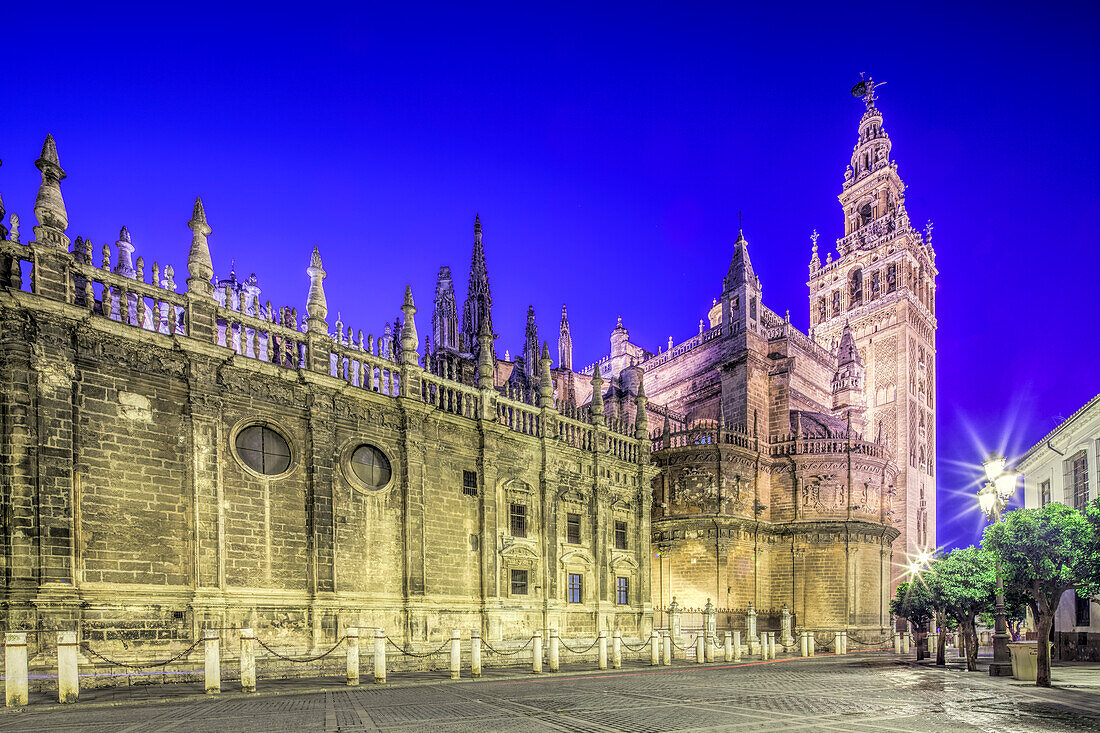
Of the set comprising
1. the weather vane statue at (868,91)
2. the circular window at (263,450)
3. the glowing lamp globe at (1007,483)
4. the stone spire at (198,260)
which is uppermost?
the weather vane statue at (868,91)

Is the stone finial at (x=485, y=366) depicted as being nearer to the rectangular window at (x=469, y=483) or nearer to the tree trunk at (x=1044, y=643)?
the rectangular window at (x=469, y=483)

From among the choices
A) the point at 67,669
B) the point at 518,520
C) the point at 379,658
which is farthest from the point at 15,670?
the point at 518,520

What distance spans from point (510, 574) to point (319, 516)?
7.99 metres

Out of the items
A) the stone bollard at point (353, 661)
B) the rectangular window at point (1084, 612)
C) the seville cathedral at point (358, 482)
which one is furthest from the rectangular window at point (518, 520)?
the rectangular window at point (1084, 612)

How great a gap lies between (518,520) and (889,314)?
4759 centimetres

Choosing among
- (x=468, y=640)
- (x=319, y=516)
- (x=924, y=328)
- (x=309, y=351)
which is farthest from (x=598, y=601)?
(x=924, y=328)

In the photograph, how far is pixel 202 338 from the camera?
18.2m

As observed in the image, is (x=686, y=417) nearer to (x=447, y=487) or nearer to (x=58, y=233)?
(x=447, y=487)

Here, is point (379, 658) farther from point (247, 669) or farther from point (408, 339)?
point (408, 339)

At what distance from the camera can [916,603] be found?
2750cm

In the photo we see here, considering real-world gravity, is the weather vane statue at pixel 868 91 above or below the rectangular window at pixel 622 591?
above

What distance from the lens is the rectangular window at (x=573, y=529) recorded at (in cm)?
2808

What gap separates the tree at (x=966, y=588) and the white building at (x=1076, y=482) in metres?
5.51

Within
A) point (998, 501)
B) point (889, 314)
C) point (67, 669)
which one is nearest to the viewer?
point (67, 669)
